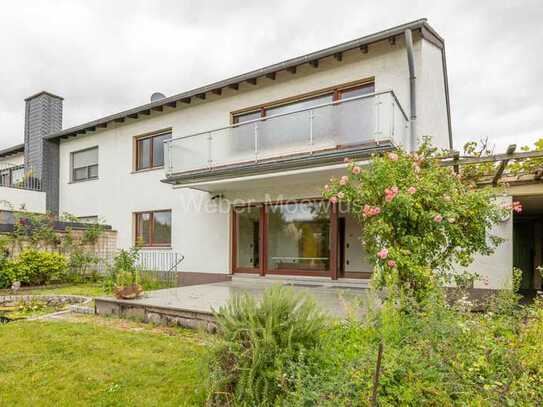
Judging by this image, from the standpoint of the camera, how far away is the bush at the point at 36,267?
11422 mm

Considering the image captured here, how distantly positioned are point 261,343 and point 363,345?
3.43ft

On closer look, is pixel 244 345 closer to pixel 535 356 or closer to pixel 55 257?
pixel 535 356

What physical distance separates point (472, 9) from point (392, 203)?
8.69 metres

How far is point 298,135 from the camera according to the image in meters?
9.76

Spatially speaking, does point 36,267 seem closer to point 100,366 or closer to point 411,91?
point 100,366

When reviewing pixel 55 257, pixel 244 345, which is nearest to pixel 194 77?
pixel 55 257

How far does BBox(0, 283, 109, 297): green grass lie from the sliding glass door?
4.13 meters

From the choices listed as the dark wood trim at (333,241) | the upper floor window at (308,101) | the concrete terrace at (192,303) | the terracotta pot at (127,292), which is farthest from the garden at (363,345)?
the dark wood trim at (333,241)

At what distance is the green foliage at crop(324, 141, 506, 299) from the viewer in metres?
5.06

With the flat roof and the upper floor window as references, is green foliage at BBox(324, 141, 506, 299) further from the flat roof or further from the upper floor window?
the upper floor window

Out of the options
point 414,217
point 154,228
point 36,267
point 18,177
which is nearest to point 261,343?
point 414,217

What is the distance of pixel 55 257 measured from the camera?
40.6 ft

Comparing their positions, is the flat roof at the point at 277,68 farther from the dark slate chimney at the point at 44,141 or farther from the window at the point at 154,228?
the window at the point at 154,228

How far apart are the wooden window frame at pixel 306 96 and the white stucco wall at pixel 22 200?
10.3m
